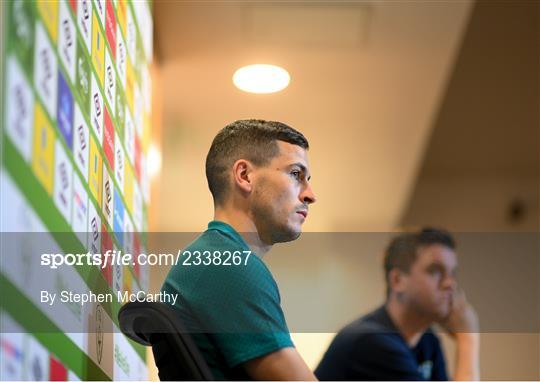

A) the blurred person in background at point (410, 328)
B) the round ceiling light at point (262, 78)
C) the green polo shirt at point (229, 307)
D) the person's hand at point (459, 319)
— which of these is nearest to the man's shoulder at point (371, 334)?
Result: the blurred person in background at point (410, 328)

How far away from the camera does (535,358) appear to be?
13.6ft

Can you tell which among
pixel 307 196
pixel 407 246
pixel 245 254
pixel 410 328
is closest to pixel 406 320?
pixel 410 328

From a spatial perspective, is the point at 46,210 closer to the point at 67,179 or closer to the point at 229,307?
the point at 67,179

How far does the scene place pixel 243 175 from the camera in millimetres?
1351

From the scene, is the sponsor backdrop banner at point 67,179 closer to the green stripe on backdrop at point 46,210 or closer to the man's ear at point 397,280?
the green stripe on backdrop at point 46,210

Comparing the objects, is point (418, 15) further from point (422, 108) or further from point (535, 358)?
point (535, 358)

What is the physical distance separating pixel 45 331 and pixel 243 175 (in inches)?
14.3

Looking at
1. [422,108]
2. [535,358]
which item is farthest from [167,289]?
[535,358]

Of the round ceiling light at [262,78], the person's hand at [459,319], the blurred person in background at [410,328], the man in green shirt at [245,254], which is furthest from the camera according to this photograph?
the round ceiling light at [262,78]

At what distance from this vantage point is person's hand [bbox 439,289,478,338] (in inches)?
79.0

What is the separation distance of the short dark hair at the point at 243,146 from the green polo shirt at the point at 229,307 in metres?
0.14

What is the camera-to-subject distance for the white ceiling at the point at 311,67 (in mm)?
2295

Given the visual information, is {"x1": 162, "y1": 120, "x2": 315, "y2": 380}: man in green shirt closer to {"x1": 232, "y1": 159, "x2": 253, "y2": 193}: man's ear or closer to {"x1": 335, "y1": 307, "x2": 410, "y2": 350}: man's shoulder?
{"x1": 232, "y1": 159, "x2": 253, "y2": 193}: man's ear

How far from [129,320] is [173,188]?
1113mm
